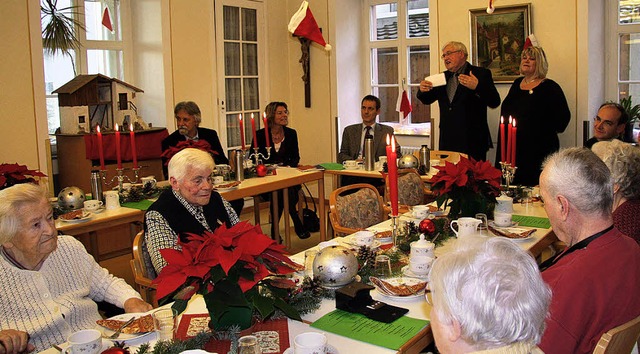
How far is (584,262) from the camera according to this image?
208cm

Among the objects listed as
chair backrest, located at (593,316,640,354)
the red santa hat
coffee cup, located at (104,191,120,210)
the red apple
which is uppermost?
the red santa hat

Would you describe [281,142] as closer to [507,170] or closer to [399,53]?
[399,53]

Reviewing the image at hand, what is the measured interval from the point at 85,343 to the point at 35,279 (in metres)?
0.64

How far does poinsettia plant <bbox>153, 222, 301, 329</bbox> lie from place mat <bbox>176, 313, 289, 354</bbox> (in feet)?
0.34

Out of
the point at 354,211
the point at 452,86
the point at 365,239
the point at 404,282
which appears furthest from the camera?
the point at 452,86

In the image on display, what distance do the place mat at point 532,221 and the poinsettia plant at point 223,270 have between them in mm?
1958

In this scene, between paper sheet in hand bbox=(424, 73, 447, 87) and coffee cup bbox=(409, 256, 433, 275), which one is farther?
paper sheet in hand bbox=(424, 73, 447, 87)

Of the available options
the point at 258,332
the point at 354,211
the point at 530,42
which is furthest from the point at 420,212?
the point at 530,42

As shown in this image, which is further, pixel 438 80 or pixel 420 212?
pixel 438 80

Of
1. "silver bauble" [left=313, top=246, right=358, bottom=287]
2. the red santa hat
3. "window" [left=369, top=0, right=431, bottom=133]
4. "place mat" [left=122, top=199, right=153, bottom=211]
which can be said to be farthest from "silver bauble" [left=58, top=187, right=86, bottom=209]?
"window" [left=369, top=0, right=431, bottom=133]

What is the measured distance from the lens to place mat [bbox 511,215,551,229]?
11.8ft

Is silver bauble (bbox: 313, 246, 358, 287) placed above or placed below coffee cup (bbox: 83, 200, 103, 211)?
below

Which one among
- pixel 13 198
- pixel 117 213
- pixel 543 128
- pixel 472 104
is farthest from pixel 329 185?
pixel 13 198

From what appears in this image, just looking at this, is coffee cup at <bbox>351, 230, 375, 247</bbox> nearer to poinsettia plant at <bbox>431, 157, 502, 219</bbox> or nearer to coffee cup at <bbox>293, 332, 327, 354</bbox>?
poinsettia plant at <bbox>431, 157, 502, 219</bbox>
